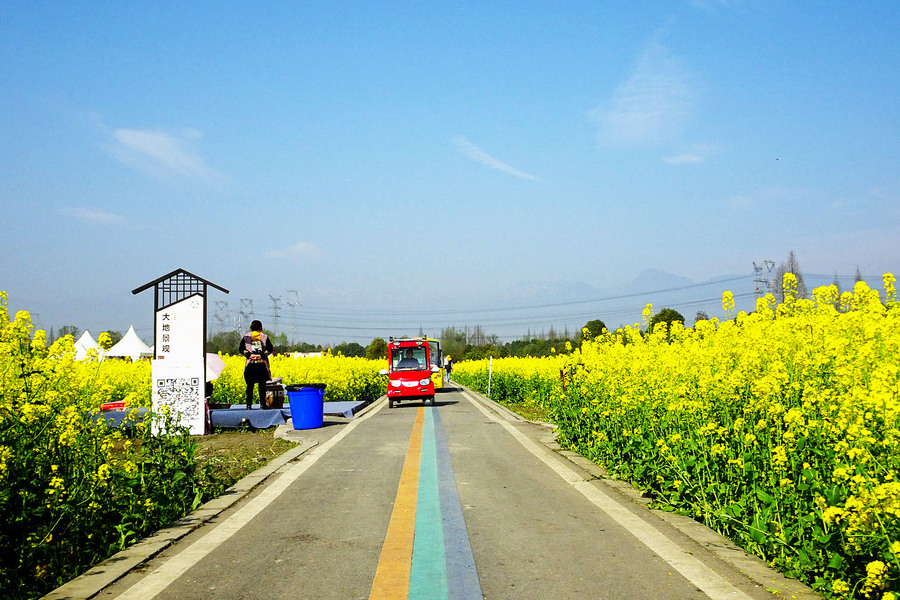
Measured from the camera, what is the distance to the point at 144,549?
6.00 m

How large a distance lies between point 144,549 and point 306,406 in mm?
10436

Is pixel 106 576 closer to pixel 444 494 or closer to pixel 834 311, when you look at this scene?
pixel 444 494

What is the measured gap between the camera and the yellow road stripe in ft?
16.2

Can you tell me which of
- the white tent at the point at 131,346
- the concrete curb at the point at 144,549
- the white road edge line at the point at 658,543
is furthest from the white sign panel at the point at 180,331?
the white tent at the point at 131,346

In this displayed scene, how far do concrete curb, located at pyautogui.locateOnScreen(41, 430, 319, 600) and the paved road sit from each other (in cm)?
10

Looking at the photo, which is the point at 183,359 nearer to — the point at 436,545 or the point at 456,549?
the point at 436,545

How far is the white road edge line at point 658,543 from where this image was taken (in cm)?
486

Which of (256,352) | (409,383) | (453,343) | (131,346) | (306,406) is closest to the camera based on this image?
(306,406)

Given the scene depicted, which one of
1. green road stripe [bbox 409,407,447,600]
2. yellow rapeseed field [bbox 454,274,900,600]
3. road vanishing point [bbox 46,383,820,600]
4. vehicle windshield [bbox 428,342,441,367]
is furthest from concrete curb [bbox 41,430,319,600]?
vehicle windshield [bbox 428,342,441,367]

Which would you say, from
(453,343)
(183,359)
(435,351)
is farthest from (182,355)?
(453,343)

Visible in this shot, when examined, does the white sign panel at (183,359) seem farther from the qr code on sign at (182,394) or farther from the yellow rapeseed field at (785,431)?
the yellow rapeseed field at (785,431)

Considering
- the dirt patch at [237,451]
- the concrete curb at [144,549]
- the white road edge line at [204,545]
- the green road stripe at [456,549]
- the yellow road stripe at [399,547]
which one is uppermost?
the dirt patch at [237,451]

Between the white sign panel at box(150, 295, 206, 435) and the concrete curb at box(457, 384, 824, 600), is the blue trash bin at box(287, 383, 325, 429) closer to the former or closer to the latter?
the white sign panel at box(150, 295, 206, 435)

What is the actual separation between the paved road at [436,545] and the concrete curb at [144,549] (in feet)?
0.32
